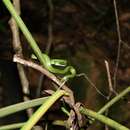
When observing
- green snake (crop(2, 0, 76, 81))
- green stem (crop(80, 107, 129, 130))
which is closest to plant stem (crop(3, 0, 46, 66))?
green snake (crop(2, 0, 76, 81))

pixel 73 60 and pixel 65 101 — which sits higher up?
pixel 73 60

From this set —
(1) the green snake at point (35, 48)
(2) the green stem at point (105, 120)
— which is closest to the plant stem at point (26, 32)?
(1) the green snake at point (35, 48)

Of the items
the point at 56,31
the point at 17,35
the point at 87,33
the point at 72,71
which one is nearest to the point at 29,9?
the point at 56,31

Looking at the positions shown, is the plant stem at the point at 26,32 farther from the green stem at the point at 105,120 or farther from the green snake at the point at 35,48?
the green stem at the point at 105,120

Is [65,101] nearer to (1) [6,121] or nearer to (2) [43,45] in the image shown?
(1) [6,121]

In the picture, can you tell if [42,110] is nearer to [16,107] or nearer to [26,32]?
[16,107]

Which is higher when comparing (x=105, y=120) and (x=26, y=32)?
(x=26, y=32)

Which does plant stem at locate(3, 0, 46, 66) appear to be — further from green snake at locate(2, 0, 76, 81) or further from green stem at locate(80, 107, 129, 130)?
green stem at locate(80, 107, 129, 130)

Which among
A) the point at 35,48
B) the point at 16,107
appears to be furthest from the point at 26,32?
the point at 16,107
